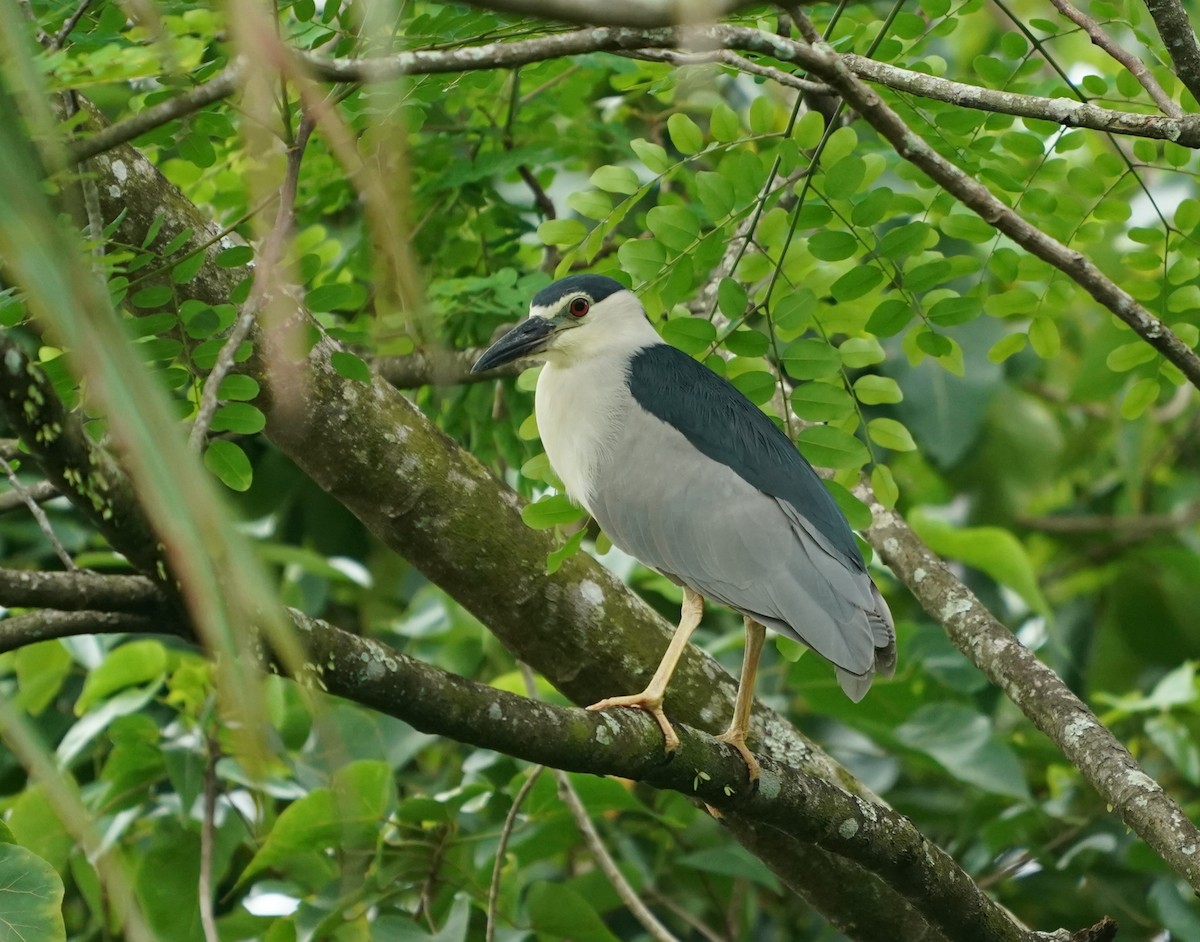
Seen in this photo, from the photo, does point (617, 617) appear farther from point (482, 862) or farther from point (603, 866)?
point (482, 862)

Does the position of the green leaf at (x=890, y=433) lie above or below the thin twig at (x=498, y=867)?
above

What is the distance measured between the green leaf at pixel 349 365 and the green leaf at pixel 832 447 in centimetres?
87

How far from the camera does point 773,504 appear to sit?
2619 mm

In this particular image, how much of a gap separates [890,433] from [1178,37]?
1008 mm

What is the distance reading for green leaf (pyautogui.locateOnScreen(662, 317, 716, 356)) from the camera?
7.86ft

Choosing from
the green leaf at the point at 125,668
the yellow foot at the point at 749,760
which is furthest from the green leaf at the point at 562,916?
the green leaf at the point at 125,668

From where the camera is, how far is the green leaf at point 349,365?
214cm

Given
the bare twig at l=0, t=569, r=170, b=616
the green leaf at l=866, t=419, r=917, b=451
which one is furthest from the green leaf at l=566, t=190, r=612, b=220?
the bare twig at l=0, t=569, r=170, b=616

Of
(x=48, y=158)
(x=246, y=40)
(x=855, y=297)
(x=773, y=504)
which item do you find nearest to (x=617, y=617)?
(x=773, y=504)

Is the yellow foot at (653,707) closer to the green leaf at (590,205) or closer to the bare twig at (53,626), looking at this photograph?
the bare twig at (53,626)

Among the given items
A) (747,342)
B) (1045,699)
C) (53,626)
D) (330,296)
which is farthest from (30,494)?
(1045,699)

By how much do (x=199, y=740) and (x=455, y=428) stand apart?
0.99 metres

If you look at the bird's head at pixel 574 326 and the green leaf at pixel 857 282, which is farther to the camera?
the bird's head at pixel 574 326

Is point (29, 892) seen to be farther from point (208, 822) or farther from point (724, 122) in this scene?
point (724, 122)
